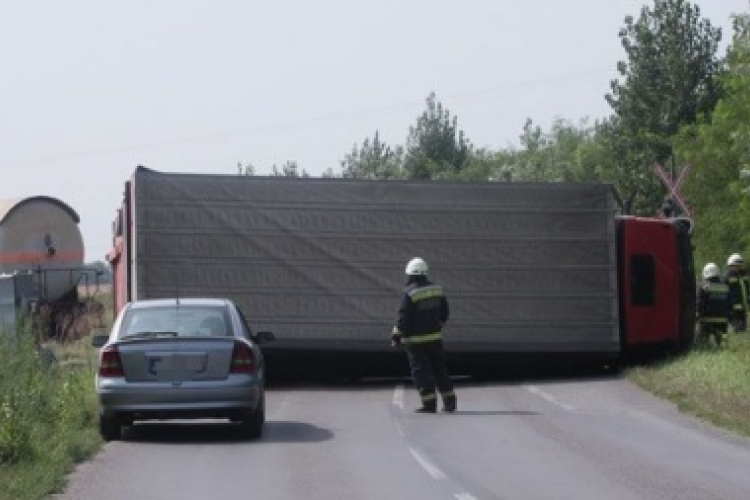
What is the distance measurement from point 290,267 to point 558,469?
477 inches

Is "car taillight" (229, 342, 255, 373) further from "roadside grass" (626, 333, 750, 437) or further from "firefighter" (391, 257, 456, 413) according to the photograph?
"roadside grass" (626, 333, 750, 437)

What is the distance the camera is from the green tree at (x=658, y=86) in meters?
64.4

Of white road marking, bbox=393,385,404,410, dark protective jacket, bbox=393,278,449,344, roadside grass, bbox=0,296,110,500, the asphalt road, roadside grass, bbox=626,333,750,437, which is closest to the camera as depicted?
the asphalt road

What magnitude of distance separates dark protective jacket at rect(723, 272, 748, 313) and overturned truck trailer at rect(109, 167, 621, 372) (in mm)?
3748

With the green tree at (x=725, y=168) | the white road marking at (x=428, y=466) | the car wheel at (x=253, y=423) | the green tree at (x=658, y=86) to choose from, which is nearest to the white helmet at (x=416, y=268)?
the car wheel at (x=253, y=423)

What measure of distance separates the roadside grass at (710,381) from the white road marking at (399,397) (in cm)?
341

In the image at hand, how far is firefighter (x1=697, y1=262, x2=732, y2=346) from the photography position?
1208 inches

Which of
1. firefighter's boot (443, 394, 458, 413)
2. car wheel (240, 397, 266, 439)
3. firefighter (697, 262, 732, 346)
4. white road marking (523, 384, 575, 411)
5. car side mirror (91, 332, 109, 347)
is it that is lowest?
white road marking (523, 384, 575, 411)

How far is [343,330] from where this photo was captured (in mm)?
28172

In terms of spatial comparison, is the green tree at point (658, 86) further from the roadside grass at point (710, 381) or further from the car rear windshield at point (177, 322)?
the car rear windshield at point (177, 322)

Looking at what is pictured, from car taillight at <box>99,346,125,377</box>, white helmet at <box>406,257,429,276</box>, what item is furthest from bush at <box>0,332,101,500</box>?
white helmet at <box>406,257,429,276</box>

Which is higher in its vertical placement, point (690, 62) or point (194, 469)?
point (690, 62)

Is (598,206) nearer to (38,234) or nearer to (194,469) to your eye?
(194,469)

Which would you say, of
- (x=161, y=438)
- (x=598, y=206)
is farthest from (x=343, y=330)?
(x=161, y=438)
